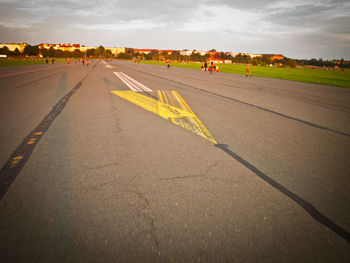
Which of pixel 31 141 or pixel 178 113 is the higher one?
pixel 178 113

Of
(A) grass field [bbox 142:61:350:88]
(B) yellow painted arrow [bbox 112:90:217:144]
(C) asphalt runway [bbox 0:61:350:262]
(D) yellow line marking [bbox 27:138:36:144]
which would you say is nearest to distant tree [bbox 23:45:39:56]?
(A) grass field [bbox 142:61:350:88]

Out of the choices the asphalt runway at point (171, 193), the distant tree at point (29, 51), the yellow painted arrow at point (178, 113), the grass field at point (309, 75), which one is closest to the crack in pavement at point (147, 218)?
the asphalt runway at point (171, 193)

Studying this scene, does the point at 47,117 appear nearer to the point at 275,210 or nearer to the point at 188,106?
the point at 188,106

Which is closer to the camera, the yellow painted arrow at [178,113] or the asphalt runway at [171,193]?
the asphalt runway at [171,193]

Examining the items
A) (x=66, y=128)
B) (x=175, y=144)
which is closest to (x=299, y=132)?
(x=175, y=144)

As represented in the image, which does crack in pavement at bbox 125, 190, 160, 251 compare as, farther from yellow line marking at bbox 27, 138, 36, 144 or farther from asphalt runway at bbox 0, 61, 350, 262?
yellow line marking at bbox 27, 138, 36, 144

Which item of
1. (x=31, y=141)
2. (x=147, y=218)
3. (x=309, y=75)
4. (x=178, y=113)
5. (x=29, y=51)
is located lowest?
(x=147, y=218)

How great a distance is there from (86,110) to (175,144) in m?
4.11

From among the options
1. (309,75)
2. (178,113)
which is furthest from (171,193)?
(309,75)

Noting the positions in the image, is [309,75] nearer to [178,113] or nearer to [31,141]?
[178,113]

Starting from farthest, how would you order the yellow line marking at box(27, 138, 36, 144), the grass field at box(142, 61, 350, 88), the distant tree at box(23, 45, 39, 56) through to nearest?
1. the distant tree at box(23, 45, 39, 56)
2. the grass field at box(142, 61, 350, 88)
3. the yellow line marking at box(27, 138, 36, 144)

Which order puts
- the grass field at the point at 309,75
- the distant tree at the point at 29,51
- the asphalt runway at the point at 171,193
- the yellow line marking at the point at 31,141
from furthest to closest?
the distant tree at the point at 29,51 < the grass field at the point at 309,75 < the yellow line marking at the point at 31,141 < the asphalt runway at the point at 171,193

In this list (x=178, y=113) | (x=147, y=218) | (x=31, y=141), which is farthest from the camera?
(x=178, y=113)

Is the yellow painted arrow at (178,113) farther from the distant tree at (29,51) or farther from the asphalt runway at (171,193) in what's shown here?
the distant tree at (29,51)
